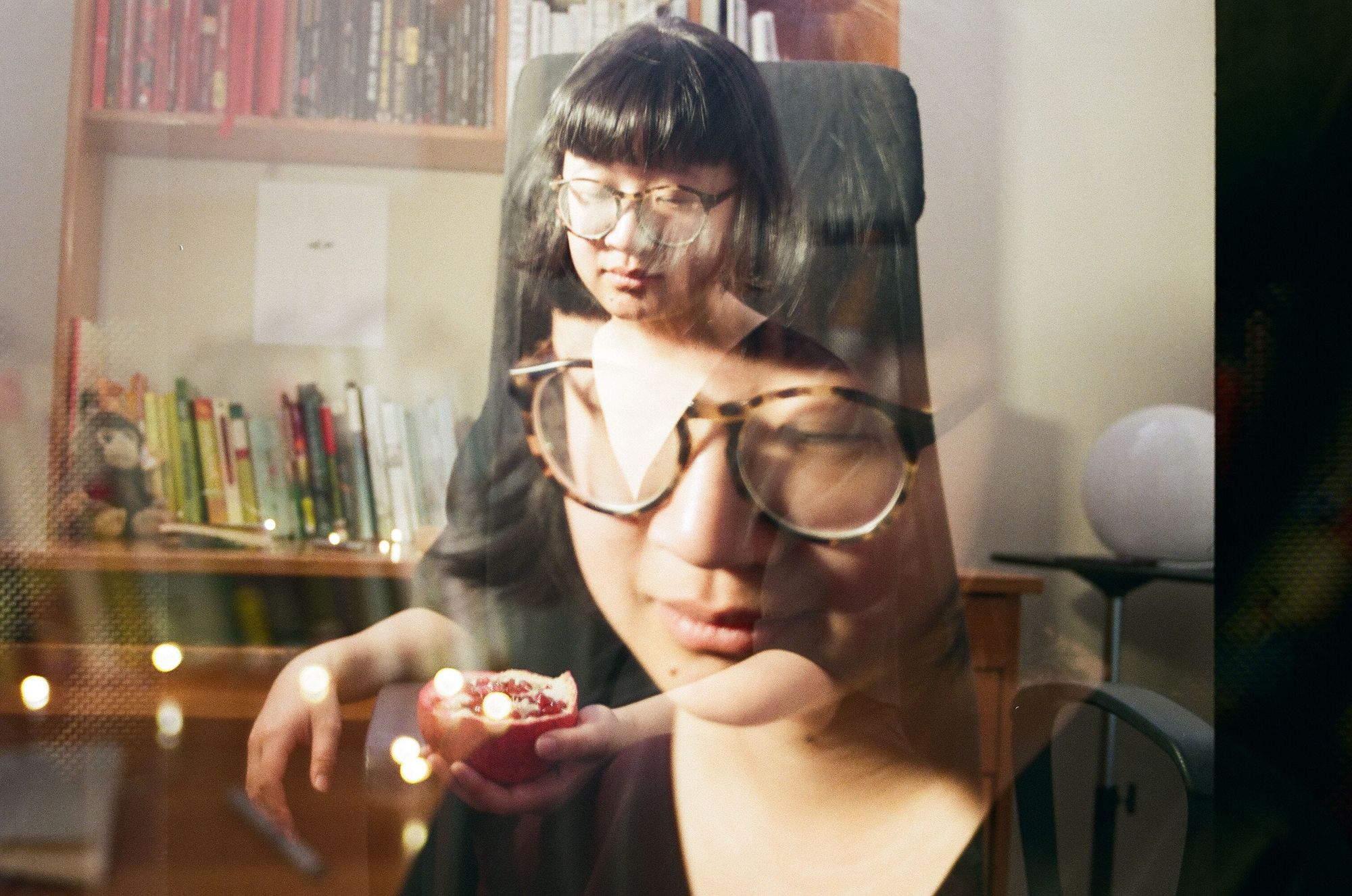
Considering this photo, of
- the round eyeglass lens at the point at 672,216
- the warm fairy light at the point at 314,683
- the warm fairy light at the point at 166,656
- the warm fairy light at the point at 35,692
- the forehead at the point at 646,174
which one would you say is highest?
the forehead at the point at 646,174

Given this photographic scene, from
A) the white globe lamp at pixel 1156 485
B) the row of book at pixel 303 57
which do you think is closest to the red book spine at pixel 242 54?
the row of book at pixel 303 57

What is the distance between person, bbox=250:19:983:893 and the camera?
732 millimetres

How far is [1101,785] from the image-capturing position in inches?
31.4

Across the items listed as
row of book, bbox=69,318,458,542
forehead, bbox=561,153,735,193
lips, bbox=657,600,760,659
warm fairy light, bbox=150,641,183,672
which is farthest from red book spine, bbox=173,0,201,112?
lips, bbox=657,600,760,659

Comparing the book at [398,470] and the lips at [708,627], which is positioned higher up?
the book at [398,470]

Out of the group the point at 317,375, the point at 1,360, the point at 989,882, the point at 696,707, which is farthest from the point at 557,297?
the point at 989,882

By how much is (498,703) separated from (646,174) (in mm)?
420

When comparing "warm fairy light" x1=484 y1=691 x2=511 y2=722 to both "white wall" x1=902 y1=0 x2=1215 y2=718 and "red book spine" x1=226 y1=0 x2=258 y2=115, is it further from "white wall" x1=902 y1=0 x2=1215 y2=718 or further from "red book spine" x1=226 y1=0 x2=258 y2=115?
"red book spine" x1=226 y1=0 x2=258 y2=115

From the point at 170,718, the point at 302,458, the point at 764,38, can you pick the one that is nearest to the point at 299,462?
Answer: the point at 302,458

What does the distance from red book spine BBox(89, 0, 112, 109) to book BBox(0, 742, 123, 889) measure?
507 millimetres

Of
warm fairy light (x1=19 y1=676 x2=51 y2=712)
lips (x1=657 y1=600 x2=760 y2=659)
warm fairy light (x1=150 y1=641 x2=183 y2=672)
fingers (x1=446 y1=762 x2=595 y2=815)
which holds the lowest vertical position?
fingers (x1=446 y1=762 x2=595 y2=815)

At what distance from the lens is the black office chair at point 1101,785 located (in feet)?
2.50

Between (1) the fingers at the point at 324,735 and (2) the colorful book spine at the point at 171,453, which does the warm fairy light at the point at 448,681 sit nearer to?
(1) the fingers at the point at 324,735

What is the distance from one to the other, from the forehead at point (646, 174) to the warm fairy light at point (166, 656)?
1.57ft
